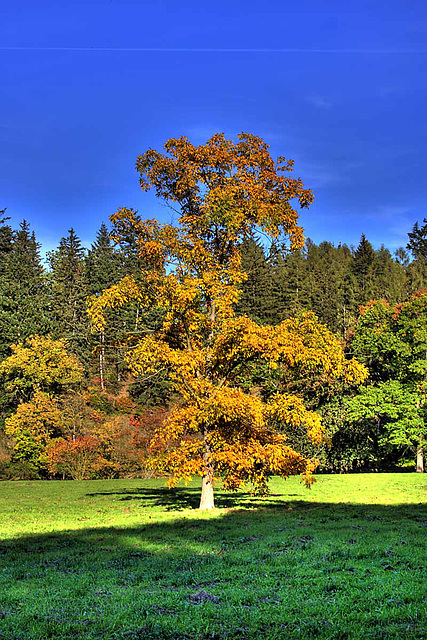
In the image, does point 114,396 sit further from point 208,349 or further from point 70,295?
point 208,349

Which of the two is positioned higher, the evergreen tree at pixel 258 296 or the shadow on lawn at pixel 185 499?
the evergreen tree at pixel 258 296

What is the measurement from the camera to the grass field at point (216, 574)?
592 cm

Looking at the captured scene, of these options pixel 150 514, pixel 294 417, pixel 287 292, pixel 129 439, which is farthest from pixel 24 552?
pixel 287 292

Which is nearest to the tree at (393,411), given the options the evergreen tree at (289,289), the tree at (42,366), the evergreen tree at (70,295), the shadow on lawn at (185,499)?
the shadow on lawn at (185,499)

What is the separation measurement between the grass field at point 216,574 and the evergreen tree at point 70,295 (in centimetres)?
4323

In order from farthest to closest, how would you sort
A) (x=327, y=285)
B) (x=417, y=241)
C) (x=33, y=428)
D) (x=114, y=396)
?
(x=417, y=241), (x=327, y=285), (x=114, y=396), (x=33, y=428)

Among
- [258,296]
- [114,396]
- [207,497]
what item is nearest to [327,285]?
[258,296]

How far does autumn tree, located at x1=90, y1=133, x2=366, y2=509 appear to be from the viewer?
15.9 metres

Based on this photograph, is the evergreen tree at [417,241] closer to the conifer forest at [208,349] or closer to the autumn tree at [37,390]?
the conifer forest at [208,349]

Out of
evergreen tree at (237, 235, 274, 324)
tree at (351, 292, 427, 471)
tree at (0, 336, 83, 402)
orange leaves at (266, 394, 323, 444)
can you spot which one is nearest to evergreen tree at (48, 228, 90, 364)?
tree at (0, 336, 83, 402)

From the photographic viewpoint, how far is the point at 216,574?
8297mm

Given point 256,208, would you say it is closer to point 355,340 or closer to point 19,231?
point 355,340

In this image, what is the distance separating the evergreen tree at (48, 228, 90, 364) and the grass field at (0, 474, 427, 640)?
43.2m

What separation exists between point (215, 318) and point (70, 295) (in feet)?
185
